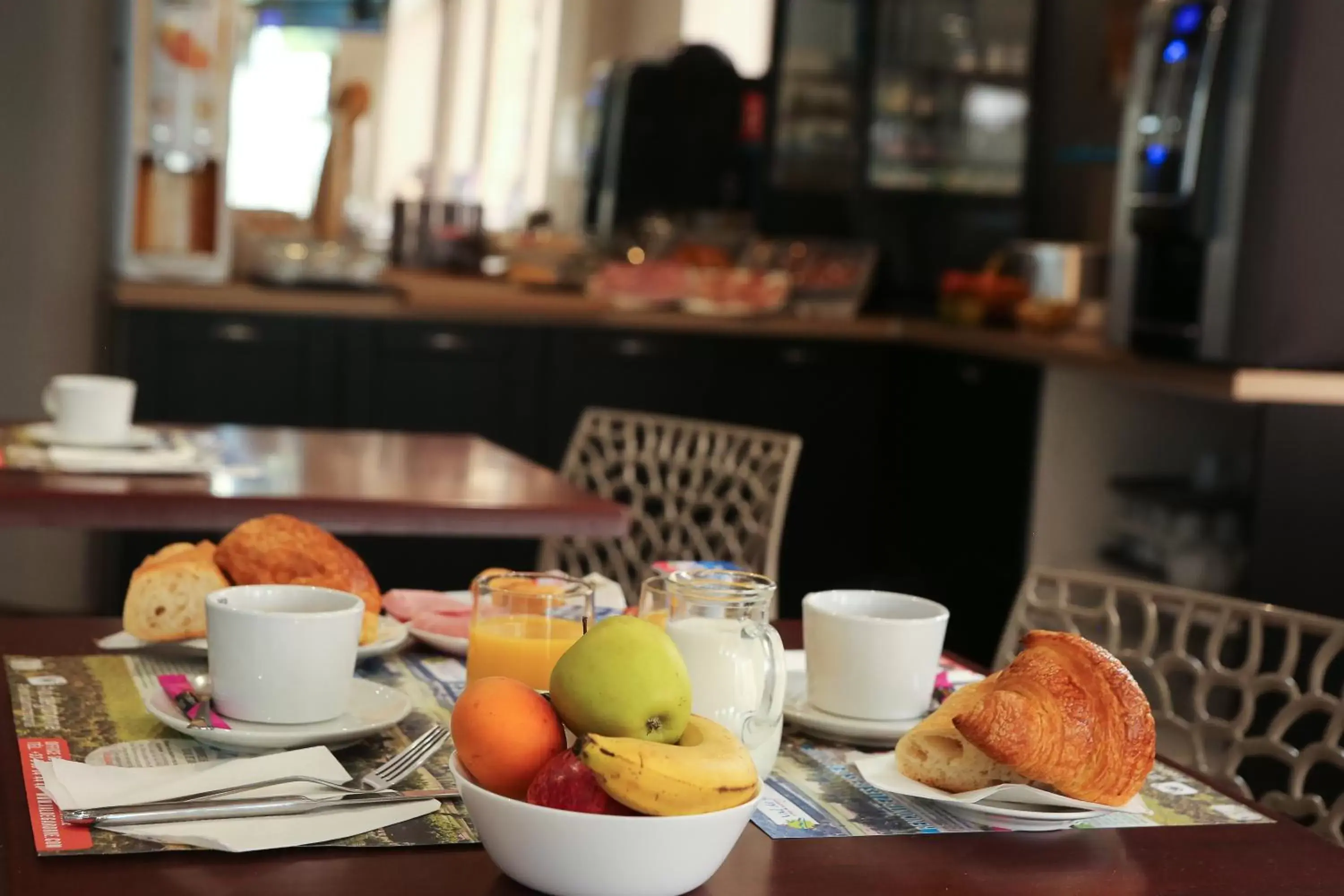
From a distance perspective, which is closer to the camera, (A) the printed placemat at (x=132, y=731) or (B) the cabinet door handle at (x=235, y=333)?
(A) the printed placemat at (x=132, y=731)

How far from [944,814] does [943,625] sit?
0.17 meters

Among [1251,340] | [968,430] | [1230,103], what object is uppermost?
[1230,103]

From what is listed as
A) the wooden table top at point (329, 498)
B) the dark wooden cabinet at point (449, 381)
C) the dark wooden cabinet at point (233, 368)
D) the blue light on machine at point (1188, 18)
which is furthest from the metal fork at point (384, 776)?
the dark wooden cabinet at point (449, 381)

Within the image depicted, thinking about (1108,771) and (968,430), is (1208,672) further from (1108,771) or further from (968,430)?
(968,430)

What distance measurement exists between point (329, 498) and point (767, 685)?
3.25 feet

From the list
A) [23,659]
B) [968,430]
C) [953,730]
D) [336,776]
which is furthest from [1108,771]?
[968,430]

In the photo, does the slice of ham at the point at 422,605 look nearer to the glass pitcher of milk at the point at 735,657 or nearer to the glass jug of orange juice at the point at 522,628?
the glass jug of orange juice at the point at 522,628

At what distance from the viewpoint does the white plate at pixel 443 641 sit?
1.34 metres

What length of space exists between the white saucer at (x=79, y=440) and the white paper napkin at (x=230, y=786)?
121 cm

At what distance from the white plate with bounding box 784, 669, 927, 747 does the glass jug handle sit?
14cm

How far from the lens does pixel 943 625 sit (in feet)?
3.80

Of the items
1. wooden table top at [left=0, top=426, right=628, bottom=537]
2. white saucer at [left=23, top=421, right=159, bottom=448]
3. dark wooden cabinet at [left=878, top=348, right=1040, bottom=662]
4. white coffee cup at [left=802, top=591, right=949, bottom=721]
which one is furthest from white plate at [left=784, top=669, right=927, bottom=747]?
dark wooden cabinet at [left=878, top=348, right=1040, bottom=662]

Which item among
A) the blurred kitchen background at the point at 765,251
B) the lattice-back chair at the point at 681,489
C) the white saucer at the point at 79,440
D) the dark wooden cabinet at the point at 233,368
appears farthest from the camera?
the dark wooden cabinet at the point at 233,368

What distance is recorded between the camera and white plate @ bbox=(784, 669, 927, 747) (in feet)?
3.75
